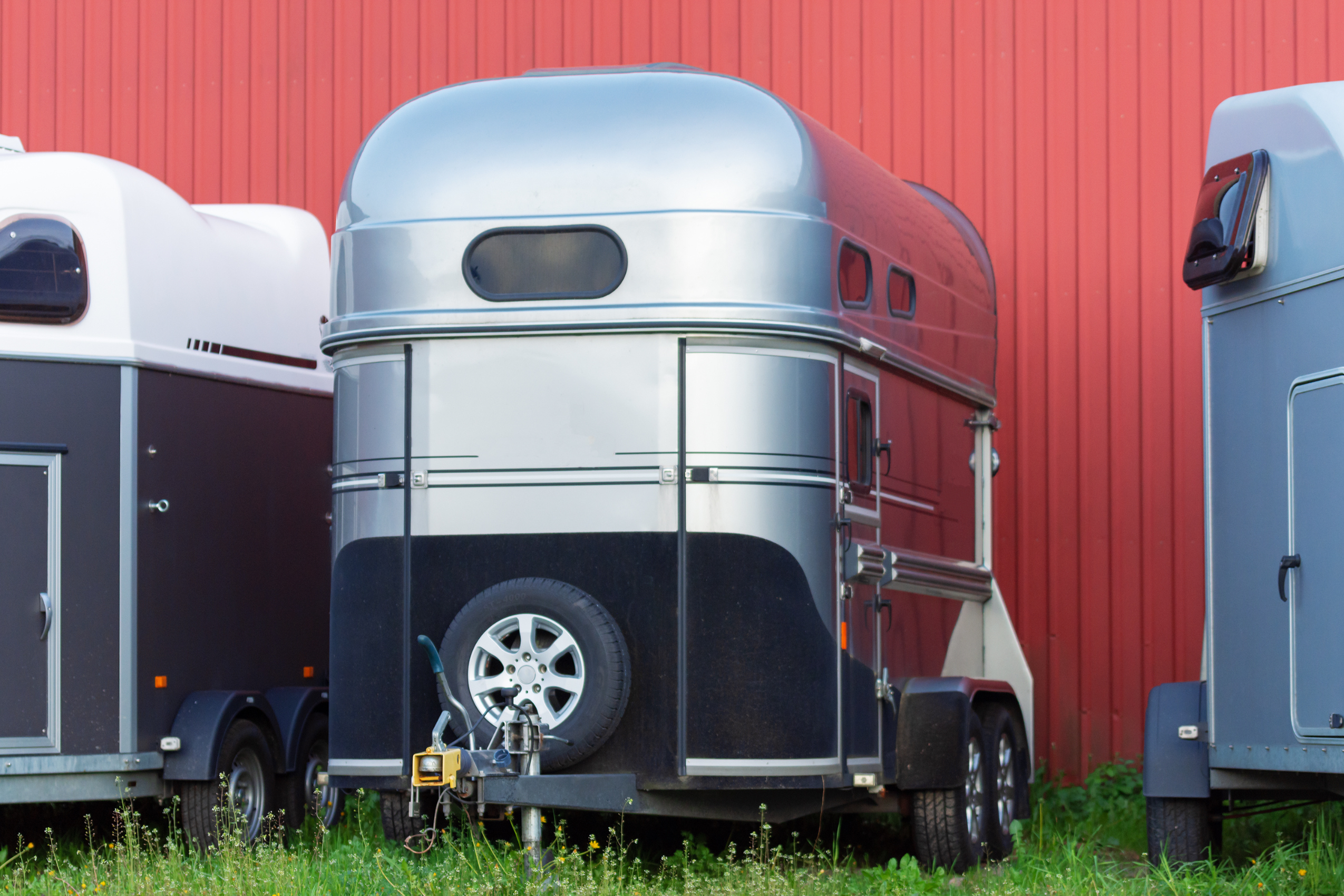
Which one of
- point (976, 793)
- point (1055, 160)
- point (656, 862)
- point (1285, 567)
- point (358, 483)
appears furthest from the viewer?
point (1055, 160)

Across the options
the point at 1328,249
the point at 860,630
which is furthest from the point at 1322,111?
the point at 860,630

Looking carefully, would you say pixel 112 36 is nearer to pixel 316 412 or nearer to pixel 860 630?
pixel 316 412

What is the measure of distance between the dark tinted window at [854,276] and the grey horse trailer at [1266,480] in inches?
52.1

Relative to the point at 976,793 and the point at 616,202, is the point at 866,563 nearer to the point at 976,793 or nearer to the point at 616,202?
the point at 976,793

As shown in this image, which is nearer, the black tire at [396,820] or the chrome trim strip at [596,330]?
the chrome trim strip at [596,330]

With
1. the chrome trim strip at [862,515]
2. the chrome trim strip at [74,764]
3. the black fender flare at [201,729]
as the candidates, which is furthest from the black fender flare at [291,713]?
the chrome trim strip at [862,515]

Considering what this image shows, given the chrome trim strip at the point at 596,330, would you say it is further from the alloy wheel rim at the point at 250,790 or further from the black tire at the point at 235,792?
the alloy wheel rim at the point at 250,790

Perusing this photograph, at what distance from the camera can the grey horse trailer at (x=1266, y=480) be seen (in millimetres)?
6316

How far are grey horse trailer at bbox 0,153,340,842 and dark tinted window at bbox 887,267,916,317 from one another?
3415 millimetres

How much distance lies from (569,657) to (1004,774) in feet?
9.62

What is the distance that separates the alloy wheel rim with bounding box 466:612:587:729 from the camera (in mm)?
6605

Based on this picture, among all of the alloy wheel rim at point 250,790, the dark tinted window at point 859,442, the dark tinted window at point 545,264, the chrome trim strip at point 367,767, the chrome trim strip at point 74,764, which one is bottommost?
the alloy wheel rim at point 250,790

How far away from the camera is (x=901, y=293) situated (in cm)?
782

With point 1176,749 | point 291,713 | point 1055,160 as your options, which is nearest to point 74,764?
point 291,713
